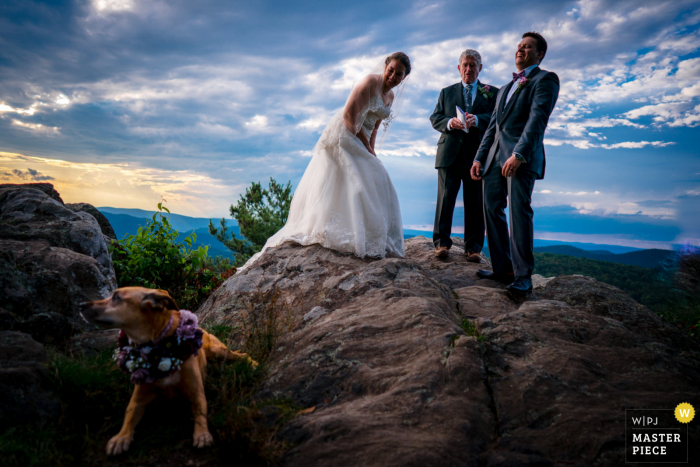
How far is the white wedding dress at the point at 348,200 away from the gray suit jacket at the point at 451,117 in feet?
5.13

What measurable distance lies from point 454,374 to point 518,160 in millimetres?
3457

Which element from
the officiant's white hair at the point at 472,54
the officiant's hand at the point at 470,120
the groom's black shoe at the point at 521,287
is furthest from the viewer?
the officiant's white hair at the point at 472,54

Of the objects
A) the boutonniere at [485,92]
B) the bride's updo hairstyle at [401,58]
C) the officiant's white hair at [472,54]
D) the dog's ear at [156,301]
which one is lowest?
the dog's ear at [156,301]

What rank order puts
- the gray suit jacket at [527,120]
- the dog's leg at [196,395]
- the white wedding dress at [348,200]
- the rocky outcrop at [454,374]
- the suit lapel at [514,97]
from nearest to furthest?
the rocky outcrop at [454,374], the dog's leg at [196,395], the gray suit jacket at [527,120], the suit lapel at [514,97], the white wedding dress at [348,200]

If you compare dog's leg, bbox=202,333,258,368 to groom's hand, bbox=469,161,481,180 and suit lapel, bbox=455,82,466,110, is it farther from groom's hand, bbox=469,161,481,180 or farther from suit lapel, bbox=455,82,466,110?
suit lapel, bbox=455,82,466,110

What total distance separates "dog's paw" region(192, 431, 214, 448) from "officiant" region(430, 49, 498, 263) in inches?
220

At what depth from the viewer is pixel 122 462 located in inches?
87.0

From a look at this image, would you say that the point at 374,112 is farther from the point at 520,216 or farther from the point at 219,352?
the point at 219,352

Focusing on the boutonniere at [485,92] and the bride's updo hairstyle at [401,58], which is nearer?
the bride's updo hairstyle at [401,58]

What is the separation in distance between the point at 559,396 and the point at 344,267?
2.96m

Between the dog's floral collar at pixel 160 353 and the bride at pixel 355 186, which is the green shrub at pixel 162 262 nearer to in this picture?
the bride at pixel 355 186

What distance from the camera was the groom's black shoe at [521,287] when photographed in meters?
4.91

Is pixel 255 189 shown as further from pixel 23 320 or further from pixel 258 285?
pixel 23 320

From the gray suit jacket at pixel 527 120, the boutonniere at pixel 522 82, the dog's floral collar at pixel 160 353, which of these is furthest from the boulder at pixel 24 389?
the boutonniere at pixel 522 82
